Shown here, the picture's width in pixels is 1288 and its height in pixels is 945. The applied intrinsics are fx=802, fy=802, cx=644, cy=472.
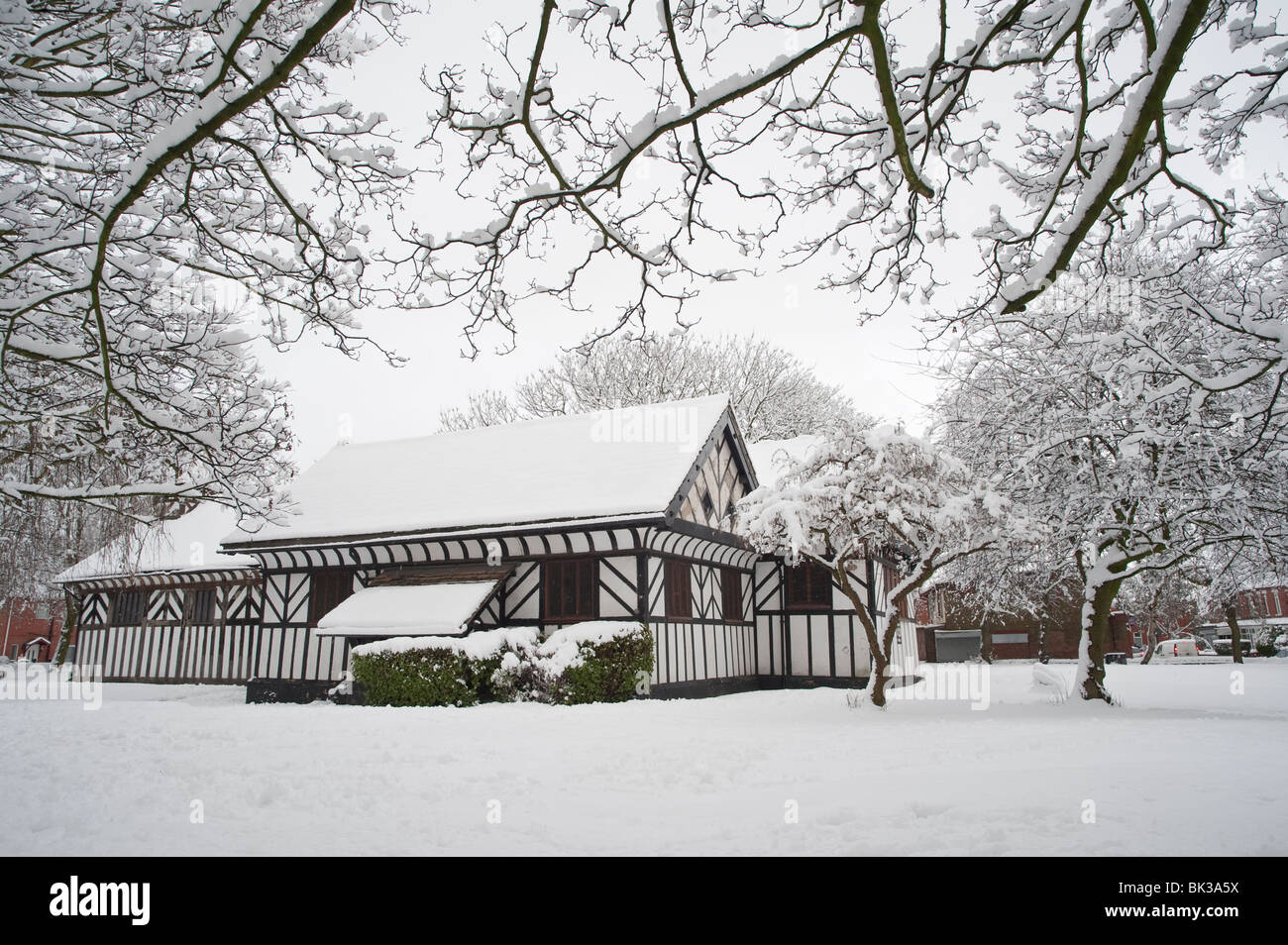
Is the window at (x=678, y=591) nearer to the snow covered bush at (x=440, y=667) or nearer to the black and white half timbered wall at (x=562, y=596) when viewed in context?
the black and white half timbered wall at (x=562, y=596)

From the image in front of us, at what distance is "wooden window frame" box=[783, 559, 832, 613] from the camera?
19297 millimetres

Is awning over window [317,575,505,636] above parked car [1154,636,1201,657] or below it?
above

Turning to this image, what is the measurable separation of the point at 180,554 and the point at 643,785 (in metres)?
20.4

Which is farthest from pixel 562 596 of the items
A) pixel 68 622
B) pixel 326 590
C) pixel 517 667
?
pixel 68 622

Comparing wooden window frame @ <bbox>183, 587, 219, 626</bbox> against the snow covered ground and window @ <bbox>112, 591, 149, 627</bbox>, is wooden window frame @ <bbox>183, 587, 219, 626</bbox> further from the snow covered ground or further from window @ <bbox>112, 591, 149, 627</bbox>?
the snow covered ground

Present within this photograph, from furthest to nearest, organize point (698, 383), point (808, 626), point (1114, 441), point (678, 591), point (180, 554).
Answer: point (698, 383) → point (180, 554) → point (808, 626) → point (678, 591) → point (1114, 441)

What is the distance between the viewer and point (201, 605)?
21312 mm

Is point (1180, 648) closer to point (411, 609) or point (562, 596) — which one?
point (562, 596)

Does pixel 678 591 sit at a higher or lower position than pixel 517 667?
higher

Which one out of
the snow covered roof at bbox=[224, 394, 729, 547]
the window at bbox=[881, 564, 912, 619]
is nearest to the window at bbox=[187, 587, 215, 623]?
the snow covered roof at bbox=[224, 394, 729, 547]

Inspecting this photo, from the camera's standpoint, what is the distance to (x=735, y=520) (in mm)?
18203

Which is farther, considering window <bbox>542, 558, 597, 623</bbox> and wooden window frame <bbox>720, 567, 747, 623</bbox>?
wooden window frame <bbox>720, 567, 747, 623</bbox>

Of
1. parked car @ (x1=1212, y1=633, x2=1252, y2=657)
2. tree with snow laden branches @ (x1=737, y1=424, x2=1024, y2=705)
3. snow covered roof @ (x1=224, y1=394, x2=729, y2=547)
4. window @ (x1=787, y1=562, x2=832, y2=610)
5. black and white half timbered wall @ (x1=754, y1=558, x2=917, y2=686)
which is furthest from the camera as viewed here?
parked car @ (x1=1212, y1=633, x2=1252, y2=657)

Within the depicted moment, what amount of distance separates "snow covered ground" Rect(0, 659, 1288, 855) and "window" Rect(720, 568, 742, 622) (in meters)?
6.46
